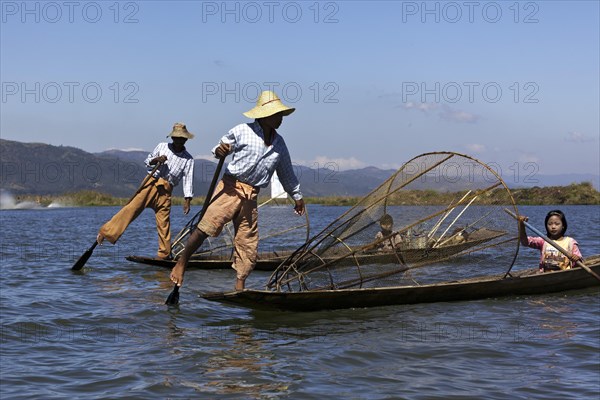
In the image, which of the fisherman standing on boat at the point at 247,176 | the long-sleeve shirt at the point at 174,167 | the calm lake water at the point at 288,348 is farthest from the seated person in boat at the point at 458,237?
the long-sleeve shirt at the point at 174,167

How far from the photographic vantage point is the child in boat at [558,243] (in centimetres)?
843

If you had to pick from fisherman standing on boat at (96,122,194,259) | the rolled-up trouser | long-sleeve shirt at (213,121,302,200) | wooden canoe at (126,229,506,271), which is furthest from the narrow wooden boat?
long-sleeve shirt at (213,121,302,200)

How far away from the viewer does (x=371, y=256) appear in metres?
7.37

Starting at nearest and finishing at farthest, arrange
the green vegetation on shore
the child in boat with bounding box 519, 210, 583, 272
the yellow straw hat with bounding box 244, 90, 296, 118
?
the yellow straw hat with bounding box 244, 90, 296, 118, the child in boat with bounding box 519, 210, 583, 272, the green vegetation on shore

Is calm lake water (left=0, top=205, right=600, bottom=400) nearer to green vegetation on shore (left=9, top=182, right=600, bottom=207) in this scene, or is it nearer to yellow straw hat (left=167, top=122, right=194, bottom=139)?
yellow straw hat (left=167, top=122, right=194, bottom=139)

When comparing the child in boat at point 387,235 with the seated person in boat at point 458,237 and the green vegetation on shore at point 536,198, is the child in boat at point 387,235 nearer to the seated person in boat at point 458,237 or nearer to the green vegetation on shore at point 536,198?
the seated person in boat at point 458,237

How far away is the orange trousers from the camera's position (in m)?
9.66

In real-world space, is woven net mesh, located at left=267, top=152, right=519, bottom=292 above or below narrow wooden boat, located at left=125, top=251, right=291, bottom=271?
above

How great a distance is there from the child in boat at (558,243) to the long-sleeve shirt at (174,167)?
4.38 m

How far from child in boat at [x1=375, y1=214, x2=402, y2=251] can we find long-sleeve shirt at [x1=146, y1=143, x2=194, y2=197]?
305 centimetres

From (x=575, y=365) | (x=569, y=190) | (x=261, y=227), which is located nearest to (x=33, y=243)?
(x=261, y=227)

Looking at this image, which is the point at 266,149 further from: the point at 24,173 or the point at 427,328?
the point at 24,173

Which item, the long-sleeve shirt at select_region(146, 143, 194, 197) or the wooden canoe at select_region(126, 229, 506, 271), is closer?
the wooden canoe at select_region(126, 229, 506, 271)

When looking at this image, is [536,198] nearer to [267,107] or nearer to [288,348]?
[267,107]
